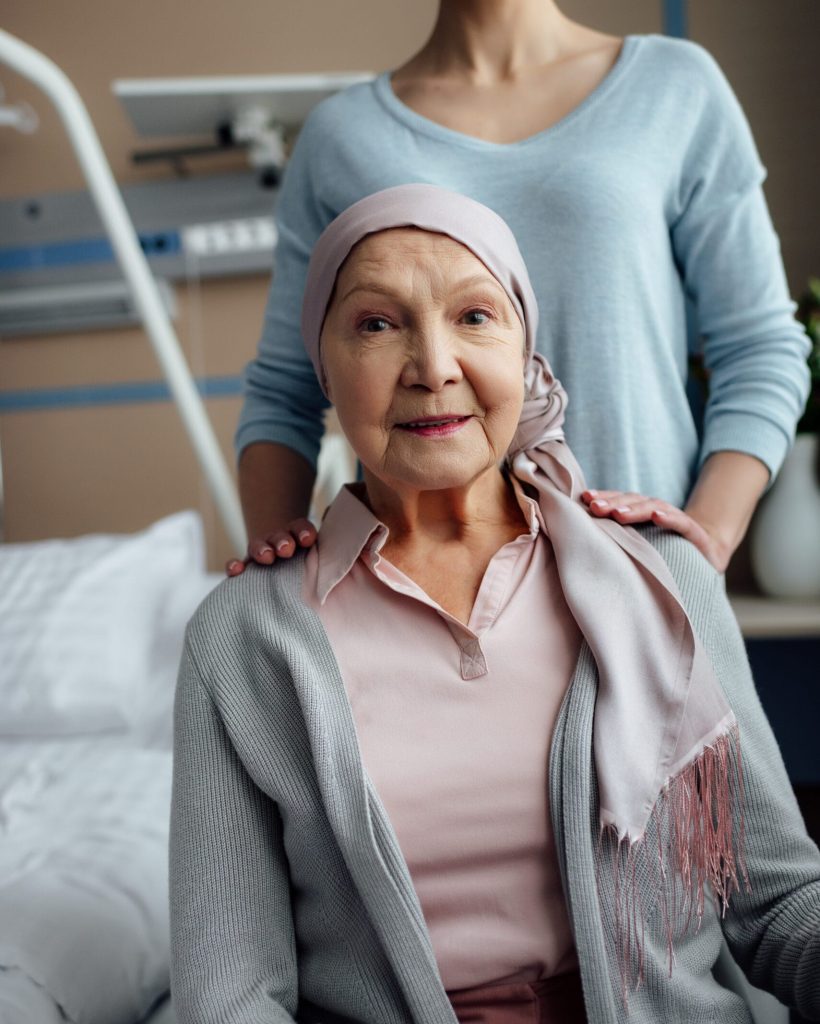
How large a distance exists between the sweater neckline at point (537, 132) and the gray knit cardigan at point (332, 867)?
1.86 feet

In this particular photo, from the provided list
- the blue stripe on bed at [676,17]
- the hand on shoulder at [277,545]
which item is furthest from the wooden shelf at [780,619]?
the blue stripe on bed at [676,17]

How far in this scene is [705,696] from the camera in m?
0.93

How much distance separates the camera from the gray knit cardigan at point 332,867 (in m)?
0.88

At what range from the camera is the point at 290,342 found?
1330 mm

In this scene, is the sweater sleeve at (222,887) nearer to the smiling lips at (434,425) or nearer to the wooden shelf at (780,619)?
the smiling lips at (434,425)

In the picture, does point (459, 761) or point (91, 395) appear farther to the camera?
point (91, 395)

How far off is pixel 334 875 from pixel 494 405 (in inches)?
17.5

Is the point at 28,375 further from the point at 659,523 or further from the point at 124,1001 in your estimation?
the point at 659,523

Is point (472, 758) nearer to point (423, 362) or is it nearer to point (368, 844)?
point (368, 844)

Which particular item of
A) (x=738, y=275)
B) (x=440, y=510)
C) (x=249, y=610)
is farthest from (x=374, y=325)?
(x=738, y=275)

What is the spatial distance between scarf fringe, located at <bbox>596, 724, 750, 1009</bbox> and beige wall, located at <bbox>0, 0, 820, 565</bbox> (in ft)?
6.58

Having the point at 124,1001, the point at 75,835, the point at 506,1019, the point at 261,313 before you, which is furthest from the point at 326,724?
the point at 261,313

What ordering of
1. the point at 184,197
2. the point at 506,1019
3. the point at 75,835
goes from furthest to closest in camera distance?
the point at 184,197 < the point at 75,835 < the point at 506,1019

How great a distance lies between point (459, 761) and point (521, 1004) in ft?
0.71
